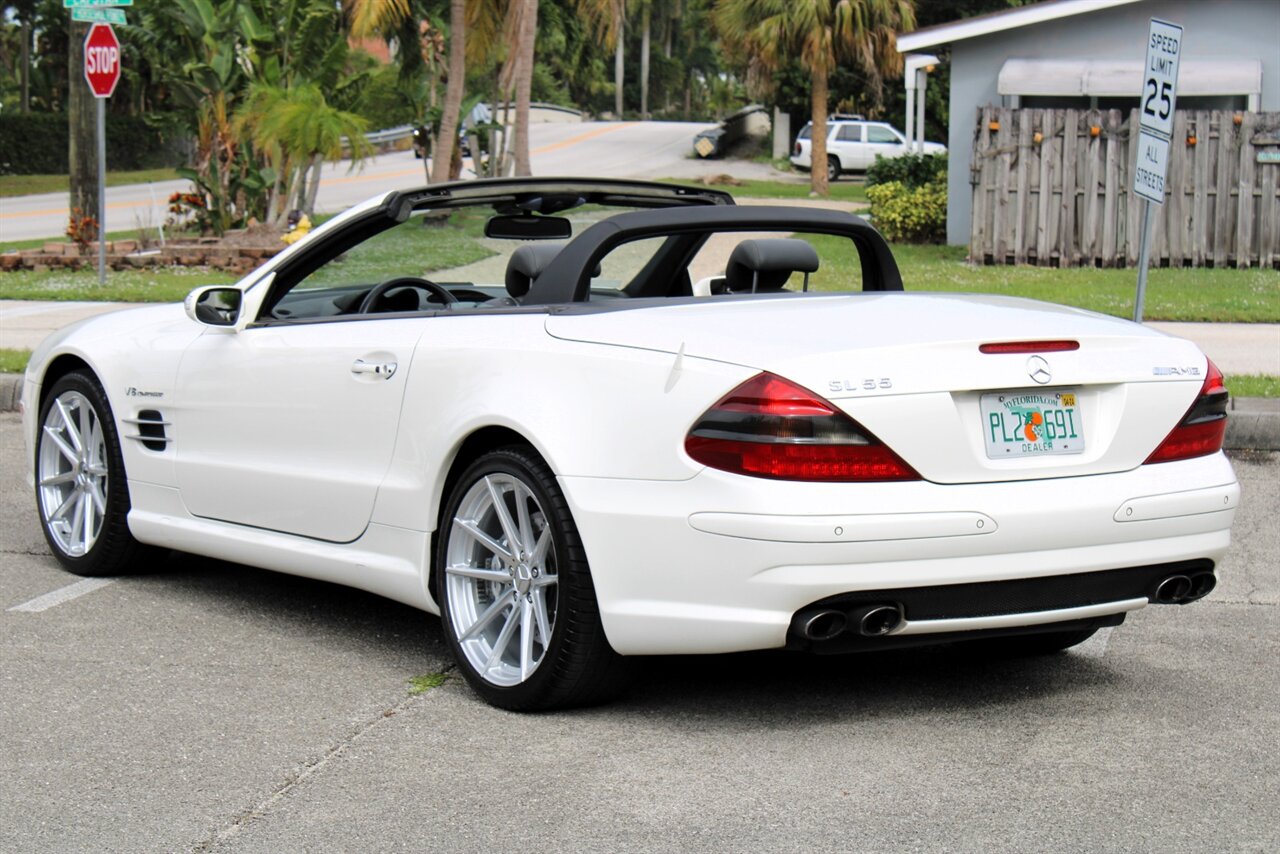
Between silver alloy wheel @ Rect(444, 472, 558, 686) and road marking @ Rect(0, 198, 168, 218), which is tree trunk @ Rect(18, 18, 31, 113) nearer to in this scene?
road marking @ Rect(0, 198, 168, 218)

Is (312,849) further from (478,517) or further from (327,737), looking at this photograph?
(478,517)

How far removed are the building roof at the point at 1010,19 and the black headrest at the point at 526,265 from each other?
19167 millimetres

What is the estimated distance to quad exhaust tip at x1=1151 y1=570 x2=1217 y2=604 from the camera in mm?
4656

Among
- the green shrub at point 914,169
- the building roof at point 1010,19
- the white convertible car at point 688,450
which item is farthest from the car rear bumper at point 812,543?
the green shrub at point 914,169

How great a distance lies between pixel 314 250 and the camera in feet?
19.1

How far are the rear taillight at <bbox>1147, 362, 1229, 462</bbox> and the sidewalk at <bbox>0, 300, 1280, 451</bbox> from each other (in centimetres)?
487

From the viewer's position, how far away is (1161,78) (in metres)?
10.5

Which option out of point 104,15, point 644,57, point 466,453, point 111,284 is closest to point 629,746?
point 466,453

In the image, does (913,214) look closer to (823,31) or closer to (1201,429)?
(823,31)

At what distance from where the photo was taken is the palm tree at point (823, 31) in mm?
36781

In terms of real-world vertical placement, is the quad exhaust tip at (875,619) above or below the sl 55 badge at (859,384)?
below

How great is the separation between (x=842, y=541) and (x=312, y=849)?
139cm

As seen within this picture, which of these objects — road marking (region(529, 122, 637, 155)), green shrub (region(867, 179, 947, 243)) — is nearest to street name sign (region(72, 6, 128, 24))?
green shrub (region(867, 179, 947, 243))

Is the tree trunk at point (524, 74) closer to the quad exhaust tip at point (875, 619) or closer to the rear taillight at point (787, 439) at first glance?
the rear taillight at point (787, 439)
